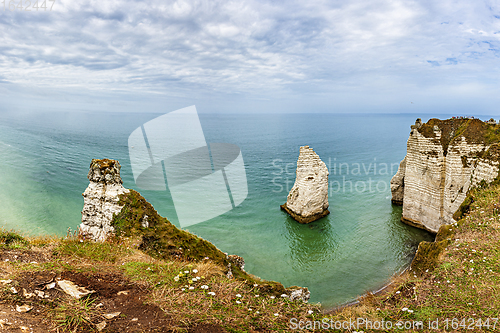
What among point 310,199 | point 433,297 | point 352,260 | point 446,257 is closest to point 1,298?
point 433,297

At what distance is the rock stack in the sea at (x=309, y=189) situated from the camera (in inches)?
941

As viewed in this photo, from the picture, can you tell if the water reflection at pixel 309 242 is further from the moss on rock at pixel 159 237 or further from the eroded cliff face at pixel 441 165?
the moss on rock at pixel 159 237

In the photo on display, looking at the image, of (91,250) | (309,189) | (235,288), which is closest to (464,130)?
(309,189)

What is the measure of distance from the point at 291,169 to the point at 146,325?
141ft

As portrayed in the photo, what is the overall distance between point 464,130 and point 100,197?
2192cm

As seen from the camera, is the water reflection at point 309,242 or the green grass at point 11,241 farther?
the water reflection at point 309,242

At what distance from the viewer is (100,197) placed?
9883mm

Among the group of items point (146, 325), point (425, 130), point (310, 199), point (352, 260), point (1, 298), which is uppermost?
point (425, 130)

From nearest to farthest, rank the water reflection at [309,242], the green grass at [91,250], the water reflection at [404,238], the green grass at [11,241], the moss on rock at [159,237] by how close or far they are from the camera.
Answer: the green grass at [91,250]
the green grass at [11,241]
the moss on rock at [159,237]
the water reflection at [404,238]
the water reflection at [309,242]

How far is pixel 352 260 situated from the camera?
19.3 m

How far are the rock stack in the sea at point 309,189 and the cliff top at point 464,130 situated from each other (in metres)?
8.32

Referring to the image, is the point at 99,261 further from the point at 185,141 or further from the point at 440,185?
the point at 185,141

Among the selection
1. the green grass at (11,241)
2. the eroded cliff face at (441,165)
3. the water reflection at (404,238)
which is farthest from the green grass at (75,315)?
the eroded cliff face at (441,165)

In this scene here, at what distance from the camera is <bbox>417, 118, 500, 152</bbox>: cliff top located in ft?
56.9
